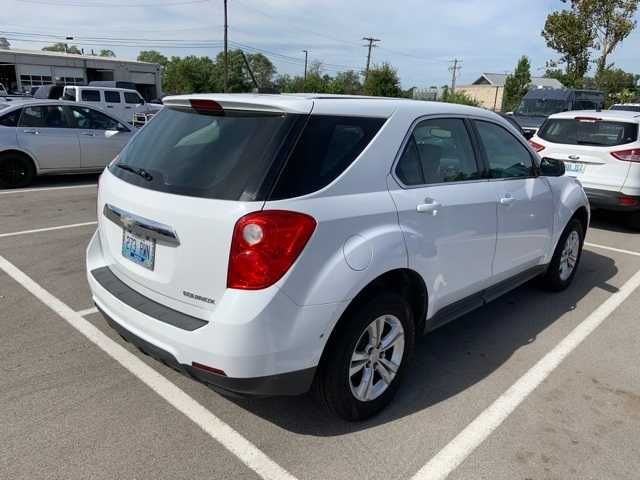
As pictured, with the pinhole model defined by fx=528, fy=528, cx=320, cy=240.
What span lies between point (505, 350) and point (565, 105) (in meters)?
16.9

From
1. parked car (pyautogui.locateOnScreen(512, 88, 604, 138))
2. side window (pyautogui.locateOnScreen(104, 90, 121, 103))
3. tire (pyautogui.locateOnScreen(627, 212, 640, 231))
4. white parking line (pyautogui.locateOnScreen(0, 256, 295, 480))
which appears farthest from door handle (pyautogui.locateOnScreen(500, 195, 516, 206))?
side window (pyautogui.locateOnScreen(104, 90, 121, 103))

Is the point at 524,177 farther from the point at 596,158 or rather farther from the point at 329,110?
the point at 596,158

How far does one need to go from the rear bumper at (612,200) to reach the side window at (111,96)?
19.5 metres

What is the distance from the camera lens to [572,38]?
33.2 m

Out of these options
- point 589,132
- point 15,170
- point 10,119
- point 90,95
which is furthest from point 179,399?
point 90,95

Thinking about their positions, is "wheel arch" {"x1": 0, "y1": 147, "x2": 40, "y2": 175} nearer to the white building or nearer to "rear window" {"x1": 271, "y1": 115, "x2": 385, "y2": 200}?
"rear window" {"x1": 271, "y1": 115, "x2": 385, "y2": 200}

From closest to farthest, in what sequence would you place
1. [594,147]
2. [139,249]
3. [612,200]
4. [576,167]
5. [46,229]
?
1. [139,249]
2. [46,229]
3. [612,200]
4. [594,147]
5. [576,167]

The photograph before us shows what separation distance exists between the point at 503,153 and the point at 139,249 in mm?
2736

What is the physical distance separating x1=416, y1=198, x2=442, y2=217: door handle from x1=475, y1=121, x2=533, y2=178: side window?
2.93 feet

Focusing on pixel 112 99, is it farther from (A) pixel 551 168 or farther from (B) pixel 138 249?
(B) pixel 138 249

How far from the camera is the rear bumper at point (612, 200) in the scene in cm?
736

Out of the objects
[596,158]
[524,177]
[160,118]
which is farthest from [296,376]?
[596,158]

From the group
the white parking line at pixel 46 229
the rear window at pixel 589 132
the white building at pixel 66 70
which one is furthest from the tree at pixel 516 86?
the white parking line at pixel 46 229

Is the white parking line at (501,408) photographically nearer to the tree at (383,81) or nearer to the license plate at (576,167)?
the license plate at (576,167)
